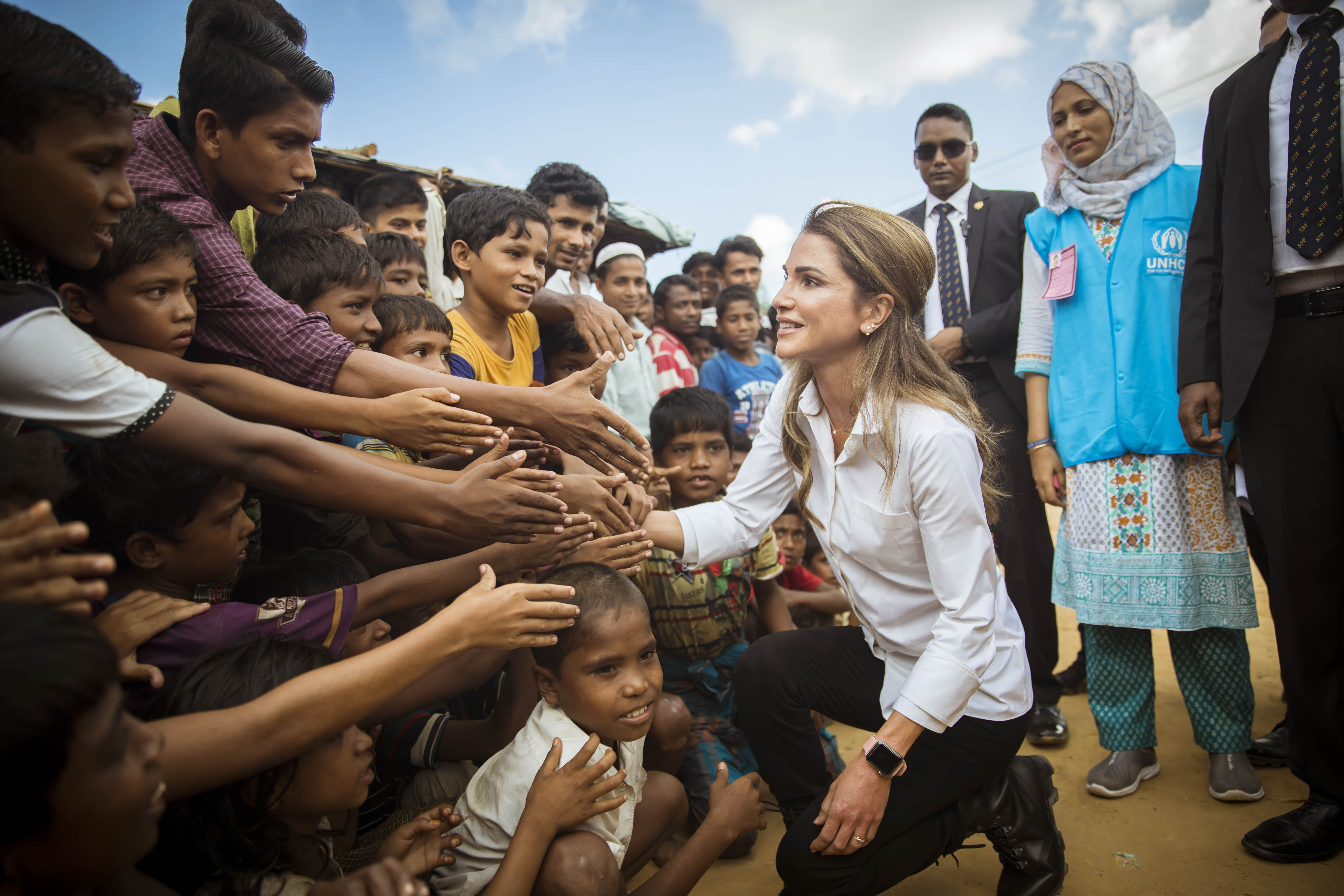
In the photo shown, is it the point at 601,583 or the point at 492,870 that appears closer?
the point at 492,870

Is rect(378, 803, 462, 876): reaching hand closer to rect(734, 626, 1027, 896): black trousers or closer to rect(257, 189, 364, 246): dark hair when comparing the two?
rect(734, 626, 1027, 896): black trousers

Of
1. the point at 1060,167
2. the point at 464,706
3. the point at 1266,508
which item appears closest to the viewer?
the point at 1266,508

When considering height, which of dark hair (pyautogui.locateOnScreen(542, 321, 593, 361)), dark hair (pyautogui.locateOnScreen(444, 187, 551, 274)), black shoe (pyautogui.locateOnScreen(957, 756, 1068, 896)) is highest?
dark hair (pyautogui.locateOnScreen(444, 187, 551, 274))

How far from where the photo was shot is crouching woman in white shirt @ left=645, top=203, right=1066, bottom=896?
2.09m

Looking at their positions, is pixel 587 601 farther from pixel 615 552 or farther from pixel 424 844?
pixel 424 844

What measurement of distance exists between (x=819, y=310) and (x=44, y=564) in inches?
79.8

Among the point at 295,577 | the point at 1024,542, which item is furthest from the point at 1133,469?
the point at 295,577

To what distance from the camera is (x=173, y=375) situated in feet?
6.66

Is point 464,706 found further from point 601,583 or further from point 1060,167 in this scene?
point 1060,167

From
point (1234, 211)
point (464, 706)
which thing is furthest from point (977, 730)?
point (1234, 211)

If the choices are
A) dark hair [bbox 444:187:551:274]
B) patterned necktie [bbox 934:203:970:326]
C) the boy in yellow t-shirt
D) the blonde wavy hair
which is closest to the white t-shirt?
the boy in yellow t-shirt

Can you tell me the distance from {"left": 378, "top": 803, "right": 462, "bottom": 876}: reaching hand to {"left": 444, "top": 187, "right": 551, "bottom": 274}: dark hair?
227 cm

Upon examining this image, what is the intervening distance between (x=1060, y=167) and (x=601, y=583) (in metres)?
2.92

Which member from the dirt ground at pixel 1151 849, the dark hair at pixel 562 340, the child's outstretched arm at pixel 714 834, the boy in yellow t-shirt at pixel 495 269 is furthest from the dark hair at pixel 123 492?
the dark hair at pixel 562 340
